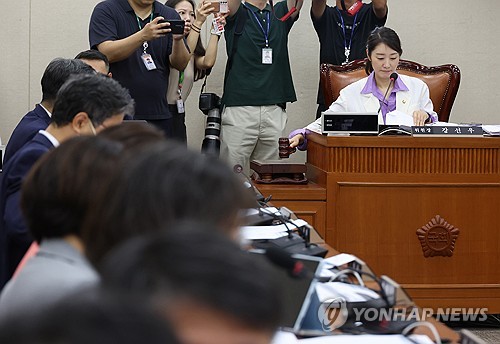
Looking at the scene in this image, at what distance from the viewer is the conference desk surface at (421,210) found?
147 inches

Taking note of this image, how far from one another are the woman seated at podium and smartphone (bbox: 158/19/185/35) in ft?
2.49

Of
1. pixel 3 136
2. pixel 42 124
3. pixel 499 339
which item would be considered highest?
pixel 42 124

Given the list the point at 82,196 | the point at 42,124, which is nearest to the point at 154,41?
the point at 42,124

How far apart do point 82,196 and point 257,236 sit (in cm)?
127

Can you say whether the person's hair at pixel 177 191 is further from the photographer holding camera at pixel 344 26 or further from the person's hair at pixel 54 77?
the photographer holding camera at pixel 344 26

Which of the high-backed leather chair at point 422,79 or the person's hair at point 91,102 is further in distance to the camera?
the high-backed leather chair at point 422,79

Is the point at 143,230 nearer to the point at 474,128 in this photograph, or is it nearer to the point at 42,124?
the point at 42,124

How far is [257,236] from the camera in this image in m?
2.45

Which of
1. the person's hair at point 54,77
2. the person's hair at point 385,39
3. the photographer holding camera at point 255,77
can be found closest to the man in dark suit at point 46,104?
the person's hair at point 54,77

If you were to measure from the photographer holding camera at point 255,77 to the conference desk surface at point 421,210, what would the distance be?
1.55 m

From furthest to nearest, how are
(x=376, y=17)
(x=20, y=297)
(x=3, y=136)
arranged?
1. (x=3, y=136)
2. (x=376, y=17)
3. (x=20, y=297)

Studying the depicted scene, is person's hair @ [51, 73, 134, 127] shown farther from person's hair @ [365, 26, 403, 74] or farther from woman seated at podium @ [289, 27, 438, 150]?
person's hair @ [365, 26, 403, 74]

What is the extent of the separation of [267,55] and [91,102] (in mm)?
3061

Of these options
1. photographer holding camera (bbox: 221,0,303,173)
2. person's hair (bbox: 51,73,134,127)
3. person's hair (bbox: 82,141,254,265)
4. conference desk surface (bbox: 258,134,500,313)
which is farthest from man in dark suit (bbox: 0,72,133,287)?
photographer holding camera (bbox: 221,0,303,173)
